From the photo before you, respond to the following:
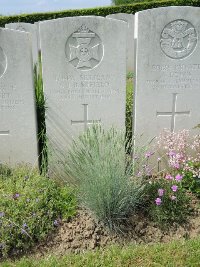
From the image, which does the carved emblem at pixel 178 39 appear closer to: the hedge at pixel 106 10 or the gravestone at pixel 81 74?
the gravestone at pixel 81 74

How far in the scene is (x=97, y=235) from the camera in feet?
10.4

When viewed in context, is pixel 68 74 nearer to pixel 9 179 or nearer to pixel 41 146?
pixel 41 146

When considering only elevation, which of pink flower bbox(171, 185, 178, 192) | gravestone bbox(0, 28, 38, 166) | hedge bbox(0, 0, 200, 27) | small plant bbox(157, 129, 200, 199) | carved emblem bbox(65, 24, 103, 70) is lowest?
pink flower bbox(171, 185, 178, 192)

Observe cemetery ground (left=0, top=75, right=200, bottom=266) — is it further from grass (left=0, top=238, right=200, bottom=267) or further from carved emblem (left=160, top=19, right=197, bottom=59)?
carved emblem (left=160, top=19, right=197, bottom=59)

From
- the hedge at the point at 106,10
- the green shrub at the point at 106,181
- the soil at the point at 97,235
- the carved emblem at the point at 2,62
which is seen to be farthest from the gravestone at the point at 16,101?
the hedge at the point at 106,10

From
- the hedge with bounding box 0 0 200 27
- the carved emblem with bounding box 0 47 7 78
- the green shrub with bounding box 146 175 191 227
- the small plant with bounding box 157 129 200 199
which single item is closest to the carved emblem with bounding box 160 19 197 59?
the small plant with bounding box 157 129 200 199

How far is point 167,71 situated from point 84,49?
3.20ft

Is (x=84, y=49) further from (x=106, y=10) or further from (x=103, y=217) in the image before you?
(x=106, y=10)

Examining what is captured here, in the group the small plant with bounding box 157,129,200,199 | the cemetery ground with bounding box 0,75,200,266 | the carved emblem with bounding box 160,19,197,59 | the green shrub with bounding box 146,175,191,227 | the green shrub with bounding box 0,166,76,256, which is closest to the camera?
the cemetery ground with bounding box 0,75,200,266

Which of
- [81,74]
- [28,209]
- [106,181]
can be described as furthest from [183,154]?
[28,209]

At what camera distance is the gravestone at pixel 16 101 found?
3.68 metres

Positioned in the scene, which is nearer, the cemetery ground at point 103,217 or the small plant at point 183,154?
the cemetery ground at point 103,217

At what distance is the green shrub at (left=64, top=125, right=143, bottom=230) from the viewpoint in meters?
3.15

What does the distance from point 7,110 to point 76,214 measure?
1.43m
